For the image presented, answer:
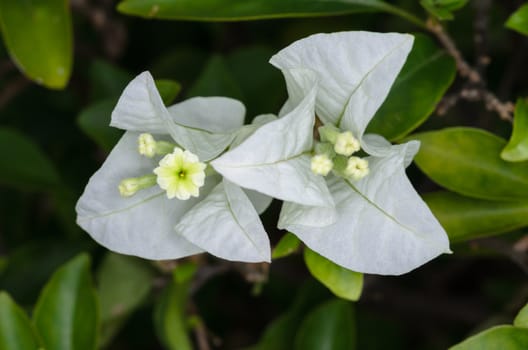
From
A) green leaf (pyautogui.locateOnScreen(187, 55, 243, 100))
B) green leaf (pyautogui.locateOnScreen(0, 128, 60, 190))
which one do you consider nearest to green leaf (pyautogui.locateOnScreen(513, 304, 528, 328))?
green leaf (pyautogui.locateOnScreen(187, 55, 243, 100))

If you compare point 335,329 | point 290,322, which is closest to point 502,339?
point 335,329

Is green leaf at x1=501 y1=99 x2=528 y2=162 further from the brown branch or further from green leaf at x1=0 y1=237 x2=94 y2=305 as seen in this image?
green leaf at x1=0 y1=237 x2=94 y2=305

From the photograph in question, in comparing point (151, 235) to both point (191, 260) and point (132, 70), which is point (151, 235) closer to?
point (191, 260)

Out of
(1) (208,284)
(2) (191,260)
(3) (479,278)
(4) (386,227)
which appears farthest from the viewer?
(3) (479,278)

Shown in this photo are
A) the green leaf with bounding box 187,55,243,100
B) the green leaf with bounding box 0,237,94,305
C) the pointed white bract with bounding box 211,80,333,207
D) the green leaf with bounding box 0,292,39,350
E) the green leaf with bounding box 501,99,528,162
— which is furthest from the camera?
the green leaf with bounding box 0,237,94,305

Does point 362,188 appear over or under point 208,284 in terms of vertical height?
over

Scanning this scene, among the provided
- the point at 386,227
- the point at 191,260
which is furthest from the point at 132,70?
the point at 386,227
